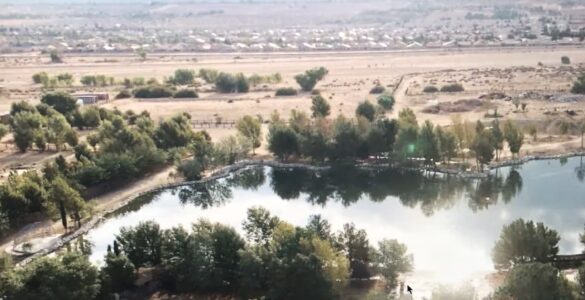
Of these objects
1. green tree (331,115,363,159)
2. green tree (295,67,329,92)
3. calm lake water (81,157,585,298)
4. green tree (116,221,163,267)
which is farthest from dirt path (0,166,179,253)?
green tree (295,67,329,92)

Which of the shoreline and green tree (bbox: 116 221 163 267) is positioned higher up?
green tree (bbox: 116 221 163 267)

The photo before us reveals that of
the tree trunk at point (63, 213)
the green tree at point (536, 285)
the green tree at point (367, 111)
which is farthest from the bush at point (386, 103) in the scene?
the green tree at point (536, 285)

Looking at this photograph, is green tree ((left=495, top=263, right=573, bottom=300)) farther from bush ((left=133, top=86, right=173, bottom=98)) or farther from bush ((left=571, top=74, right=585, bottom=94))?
bush ((left=133, top=86, right=173, bottom=98))

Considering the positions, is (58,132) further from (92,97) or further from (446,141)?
(446,141)

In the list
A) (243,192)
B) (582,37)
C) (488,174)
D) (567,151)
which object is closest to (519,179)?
(488,174)

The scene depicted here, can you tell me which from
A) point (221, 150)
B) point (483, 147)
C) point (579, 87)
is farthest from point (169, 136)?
point (579, 87)

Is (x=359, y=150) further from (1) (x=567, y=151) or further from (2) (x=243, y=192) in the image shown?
(1) (x=567, y=151)
